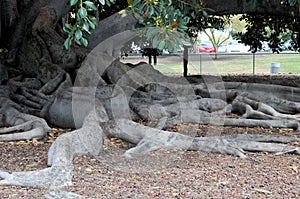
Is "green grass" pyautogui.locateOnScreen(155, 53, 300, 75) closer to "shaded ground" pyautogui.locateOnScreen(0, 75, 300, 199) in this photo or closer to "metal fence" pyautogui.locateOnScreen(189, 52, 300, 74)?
"metal fence" pyautogui.locateOnScreen(189, 52, 300, 74)

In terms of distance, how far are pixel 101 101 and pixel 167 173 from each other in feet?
7.24

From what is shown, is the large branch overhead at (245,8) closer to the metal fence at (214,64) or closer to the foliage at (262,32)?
the foliage at (262,32)

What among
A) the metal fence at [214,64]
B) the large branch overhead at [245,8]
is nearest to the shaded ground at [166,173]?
the large branch overhead at [245,8]

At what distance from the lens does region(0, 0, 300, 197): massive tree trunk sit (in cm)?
514

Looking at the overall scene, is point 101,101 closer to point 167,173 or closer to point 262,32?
point 167,173

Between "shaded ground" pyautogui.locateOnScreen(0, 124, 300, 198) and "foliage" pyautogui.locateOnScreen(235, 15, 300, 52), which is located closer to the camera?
"shaded ground" pyautogui.locateOnScreen(0, 124, 300, 198)

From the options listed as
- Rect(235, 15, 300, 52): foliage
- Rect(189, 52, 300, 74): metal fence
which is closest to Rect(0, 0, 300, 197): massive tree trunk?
Rect(235, 15, 300, 52): foliage

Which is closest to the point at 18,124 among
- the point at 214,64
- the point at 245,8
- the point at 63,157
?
the point at 63,157

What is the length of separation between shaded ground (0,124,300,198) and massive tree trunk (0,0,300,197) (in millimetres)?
154

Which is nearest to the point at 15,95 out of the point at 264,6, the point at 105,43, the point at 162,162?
the point at 105,43

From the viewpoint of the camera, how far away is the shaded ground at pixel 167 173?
3818mm

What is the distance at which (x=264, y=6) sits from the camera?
8930mm

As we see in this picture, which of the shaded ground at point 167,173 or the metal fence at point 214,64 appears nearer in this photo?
the shaded ground at point 167,173

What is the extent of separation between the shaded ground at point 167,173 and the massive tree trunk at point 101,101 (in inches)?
6.1
